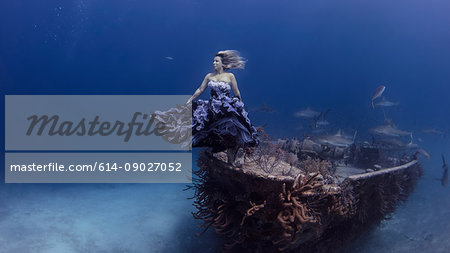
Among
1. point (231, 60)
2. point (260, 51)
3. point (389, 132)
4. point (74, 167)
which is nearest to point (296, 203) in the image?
point (231, 60)

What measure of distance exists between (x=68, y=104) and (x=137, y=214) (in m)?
38.4

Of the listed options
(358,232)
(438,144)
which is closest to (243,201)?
(358,232)

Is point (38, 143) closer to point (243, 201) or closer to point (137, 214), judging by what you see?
point (137, 214)

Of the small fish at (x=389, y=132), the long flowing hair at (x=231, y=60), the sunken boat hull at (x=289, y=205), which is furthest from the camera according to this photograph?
the small fish at (x=389, y=132)

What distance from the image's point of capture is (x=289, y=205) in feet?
11.6

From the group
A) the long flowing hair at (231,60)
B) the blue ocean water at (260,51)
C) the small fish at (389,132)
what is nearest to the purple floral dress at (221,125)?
the long flowing hair at (231,60)

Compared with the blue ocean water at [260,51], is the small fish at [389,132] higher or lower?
lower

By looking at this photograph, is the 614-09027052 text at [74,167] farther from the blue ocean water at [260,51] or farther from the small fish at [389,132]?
the blue ocean water at [260,51]

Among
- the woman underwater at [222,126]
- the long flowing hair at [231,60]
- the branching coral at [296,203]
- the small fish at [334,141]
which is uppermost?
the long flowing hair at [231,60]

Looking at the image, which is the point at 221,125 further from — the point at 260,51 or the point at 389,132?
the point at 260,51

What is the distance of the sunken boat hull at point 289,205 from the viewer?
3.64 meters

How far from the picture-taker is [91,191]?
36.4 ft

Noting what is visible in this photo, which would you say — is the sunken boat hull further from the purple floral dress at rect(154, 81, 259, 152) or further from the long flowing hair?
the long flowing hair

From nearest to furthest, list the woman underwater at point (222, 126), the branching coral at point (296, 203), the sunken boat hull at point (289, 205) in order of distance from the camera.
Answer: the branching coral at point (296, 203) → the sunken boat hull at point (289, 205) → the woman underwater at point (222, 126)
